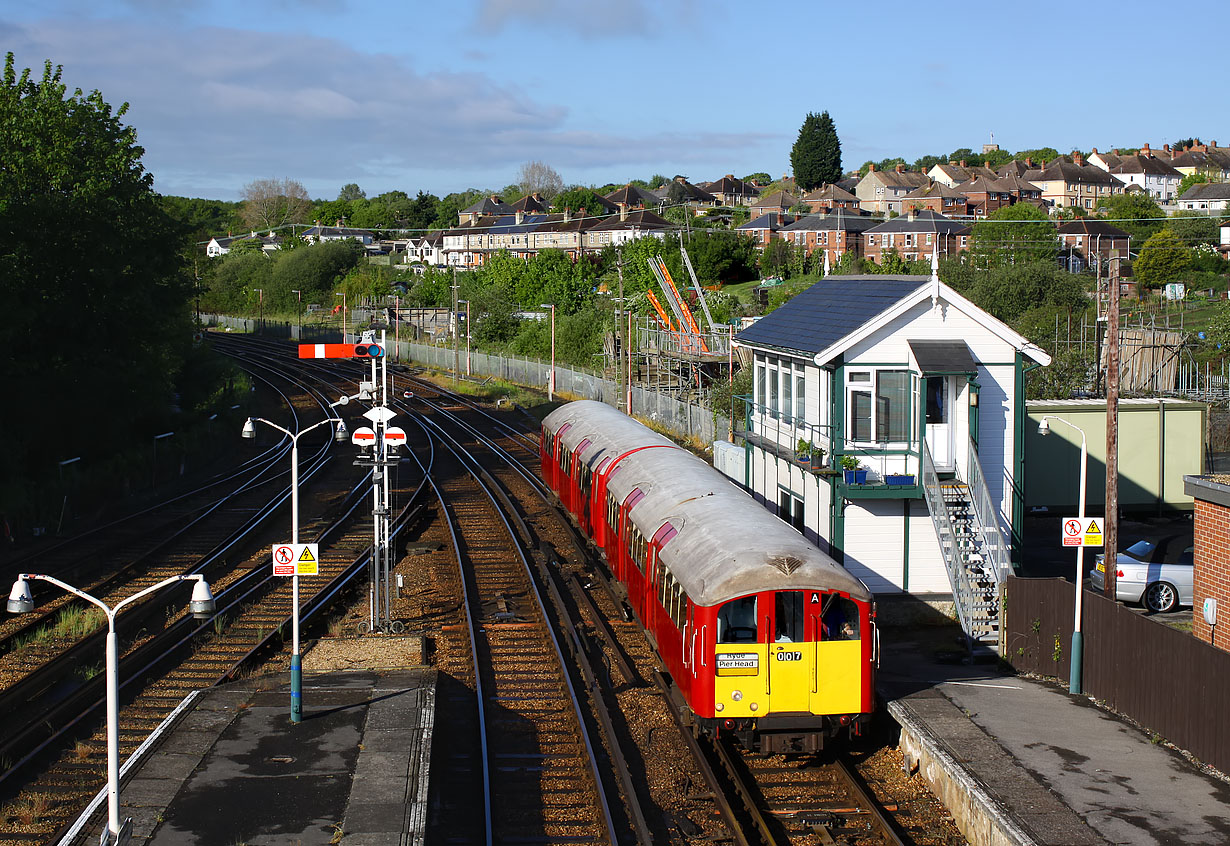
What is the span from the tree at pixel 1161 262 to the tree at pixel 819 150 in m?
79.5

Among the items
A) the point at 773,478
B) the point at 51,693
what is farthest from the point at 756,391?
the point at 51,693

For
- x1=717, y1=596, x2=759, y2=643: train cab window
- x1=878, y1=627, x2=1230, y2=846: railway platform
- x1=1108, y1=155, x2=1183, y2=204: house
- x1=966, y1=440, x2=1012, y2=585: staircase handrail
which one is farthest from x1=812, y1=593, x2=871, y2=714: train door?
x1=1108, y1=155, x2=1183, y2=204: house

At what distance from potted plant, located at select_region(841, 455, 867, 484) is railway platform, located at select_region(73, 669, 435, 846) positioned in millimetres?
7655

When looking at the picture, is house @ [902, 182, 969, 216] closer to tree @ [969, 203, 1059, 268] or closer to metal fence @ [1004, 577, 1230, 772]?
tree @ [969, 203, 1059, 268]

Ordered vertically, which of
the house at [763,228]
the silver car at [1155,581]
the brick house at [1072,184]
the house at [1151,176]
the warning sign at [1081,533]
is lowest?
the silver car at [1155,581]

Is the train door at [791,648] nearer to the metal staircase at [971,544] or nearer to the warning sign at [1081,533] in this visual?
the warning sign at [1081,533]

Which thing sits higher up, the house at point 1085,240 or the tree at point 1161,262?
the house at point 1085,240

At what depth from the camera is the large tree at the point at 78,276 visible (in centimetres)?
3131

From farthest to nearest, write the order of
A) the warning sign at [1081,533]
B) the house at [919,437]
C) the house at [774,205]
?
1. the house at [774,205]
2. the house at [919,437]
3. the warning sign at [1081,533]

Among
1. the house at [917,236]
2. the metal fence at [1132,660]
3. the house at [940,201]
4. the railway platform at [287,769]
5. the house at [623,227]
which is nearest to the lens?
the railway platform at [287,769]

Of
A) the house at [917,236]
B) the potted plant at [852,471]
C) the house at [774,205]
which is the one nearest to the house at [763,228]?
the house at [774,205]

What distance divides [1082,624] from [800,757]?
4525mm

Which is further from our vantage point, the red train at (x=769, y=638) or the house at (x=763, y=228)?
the house at (x=763, y=228)

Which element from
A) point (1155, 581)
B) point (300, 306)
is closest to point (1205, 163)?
point (300, 306)
